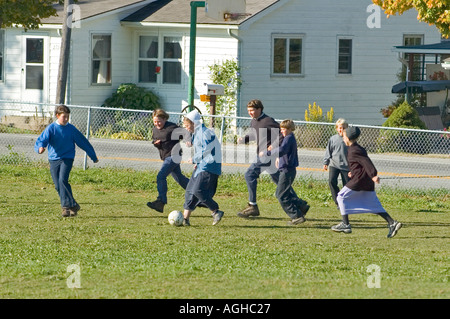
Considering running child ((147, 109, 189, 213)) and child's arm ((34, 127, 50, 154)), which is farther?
running child ((147, 109, 189, 213))

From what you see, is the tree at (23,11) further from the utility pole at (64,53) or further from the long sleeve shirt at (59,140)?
the long sleeve shirt at (59,140)

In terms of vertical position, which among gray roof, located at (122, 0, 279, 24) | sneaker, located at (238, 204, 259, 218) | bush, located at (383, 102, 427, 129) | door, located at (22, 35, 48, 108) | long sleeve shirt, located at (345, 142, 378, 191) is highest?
gray roof, located at (122, 0, 279, 24)

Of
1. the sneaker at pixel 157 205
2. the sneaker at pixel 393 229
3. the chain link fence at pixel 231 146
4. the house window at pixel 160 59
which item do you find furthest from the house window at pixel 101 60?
the sneaker at pixel 393 229

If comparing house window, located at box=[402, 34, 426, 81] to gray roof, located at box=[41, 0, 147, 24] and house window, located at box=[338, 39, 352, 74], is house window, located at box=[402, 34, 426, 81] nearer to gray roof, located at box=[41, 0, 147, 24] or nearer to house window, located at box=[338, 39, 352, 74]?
house window, located at box=[338, 39, 352, 74]

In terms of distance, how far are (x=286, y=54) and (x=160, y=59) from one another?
153 inches

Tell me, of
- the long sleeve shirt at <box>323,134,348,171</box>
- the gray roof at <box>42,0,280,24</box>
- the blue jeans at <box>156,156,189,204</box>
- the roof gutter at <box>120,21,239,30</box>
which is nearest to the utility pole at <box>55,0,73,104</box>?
the gray roof at <box>42,0,280,24</box>

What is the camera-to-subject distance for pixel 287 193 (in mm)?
13695

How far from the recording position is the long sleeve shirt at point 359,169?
12.6 metres

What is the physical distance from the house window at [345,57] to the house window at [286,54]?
153 centimetres

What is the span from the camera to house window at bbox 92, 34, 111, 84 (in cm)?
2920

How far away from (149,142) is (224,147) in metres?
2.34

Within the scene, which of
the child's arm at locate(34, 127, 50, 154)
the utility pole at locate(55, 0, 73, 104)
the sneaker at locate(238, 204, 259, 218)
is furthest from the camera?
the utility pole at locate(55, 0, 73, 104)

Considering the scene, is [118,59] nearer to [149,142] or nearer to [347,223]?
[149,142]

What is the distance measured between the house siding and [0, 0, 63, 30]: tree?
5.93 metres
